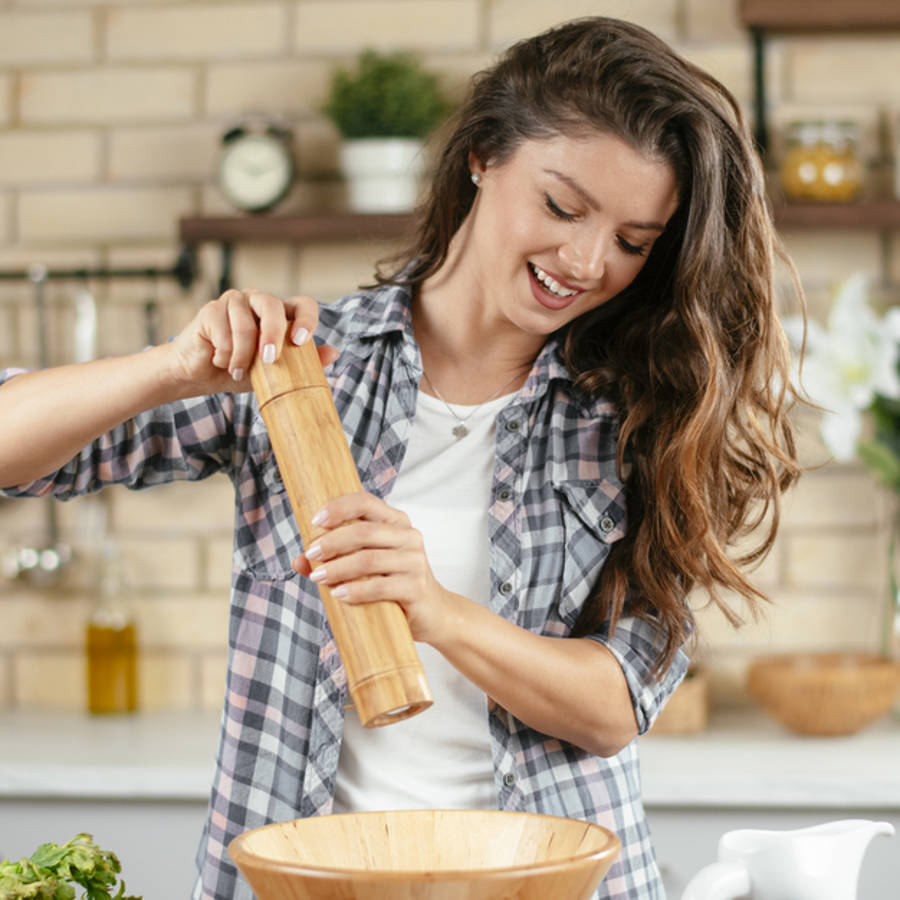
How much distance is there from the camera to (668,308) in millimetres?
1191

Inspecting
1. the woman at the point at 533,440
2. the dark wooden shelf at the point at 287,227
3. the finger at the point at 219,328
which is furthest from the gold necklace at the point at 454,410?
the dark wooden shelf at the point at 287,227

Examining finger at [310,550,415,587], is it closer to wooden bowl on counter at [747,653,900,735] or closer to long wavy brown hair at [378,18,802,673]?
long wavy brown hair at [378,18,802,673]

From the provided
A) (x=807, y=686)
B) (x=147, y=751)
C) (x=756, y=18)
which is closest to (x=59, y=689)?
(x=147, y=751)

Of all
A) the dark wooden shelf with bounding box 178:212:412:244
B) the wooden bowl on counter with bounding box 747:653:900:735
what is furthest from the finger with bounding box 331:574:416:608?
the dark wooden shelf with bounding box 178:212:412:244

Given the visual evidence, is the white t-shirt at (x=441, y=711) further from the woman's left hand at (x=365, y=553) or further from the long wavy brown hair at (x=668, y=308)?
the woman's left hand at (x=365, y=553)

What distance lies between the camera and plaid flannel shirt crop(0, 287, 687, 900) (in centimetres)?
109

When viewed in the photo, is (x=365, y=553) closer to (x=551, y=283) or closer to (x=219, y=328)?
(x=219, y=328)

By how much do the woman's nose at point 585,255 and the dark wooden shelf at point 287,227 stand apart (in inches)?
41.5

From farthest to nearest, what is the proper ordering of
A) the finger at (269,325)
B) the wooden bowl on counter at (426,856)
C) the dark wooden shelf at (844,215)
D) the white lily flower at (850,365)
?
the dark wooden shelf at (844,215) → the white lily flower at (850,365) → the finger at (269,325) → the wooden bowl on counter at (426,856)

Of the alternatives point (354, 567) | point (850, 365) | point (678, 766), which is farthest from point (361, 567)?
point (678, 766)

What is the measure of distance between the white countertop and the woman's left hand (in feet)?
3.31

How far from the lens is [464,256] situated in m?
1.20

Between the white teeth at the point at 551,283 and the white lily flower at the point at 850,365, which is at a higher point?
the white teeth at the point at 551,283

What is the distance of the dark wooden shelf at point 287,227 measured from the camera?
6.79 feet
